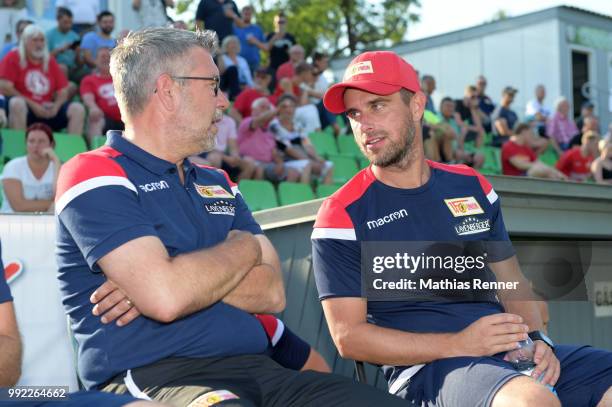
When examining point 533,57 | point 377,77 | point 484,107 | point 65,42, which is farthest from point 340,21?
point 377,77

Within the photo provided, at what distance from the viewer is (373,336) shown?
2.97 meters

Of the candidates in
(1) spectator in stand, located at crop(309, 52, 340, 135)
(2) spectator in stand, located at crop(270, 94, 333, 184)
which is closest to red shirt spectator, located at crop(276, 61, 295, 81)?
(1) spectator in stand, located at crop(309, 52, 340, 135)

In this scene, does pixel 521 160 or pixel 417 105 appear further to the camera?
pixel 521 160

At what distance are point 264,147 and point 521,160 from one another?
4.16 m

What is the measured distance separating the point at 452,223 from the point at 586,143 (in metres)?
10.1

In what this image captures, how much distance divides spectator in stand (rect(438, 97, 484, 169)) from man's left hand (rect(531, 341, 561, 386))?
8731mm

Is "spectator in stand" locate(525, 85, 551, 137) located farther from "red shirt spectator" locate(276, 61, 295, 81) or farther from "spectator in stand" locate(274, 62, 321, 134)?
"red shirt spectator" locate(276, 61, 295, 81)

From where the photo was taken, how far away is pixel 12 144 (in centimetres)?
798

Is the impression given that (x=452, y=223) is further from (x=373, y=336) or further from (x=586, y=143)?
(x=586, y=143)

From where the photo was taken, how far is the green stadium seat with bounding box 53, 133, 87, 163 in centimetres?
796

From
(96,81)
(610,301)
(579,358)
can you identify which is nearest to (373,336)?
(579,358)

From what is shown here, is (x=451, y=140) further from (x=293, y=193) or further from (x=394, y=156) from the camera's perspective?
(x=394, y=156)

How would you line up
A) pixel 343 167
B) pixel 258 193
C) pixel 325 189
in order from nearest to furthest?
pixel 258 193 → pixel 325 189 → pixel 343 167

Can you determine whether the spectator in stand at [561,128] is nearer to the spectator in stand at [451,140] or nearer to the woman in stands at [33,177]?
the spectator in stand at [451,140]
